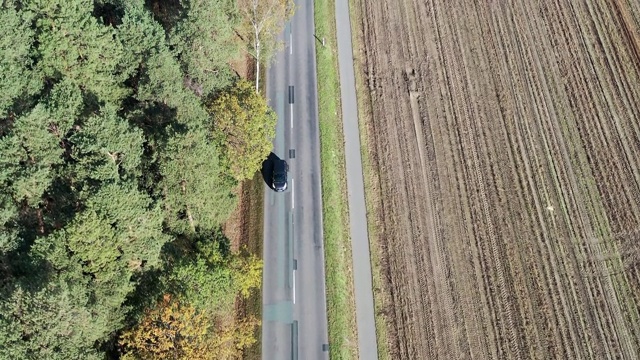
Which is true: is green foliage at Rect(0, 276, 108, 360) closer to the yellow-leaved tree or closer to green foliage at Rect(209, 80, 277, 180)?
the yellow-leaved tree

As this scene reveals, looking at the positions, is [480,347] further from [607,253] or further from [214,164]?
[214,164]

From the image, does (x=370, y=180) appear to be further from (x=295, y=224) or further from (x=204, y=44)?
(x=204, y=44)

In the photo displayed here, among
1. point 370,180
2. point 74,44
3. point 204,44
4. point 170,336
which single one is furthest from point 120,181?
point 370,180

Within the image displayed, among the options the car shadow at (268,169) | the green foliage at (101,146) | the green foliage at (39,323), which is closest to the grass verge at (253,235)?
the car shadow at (268,169)

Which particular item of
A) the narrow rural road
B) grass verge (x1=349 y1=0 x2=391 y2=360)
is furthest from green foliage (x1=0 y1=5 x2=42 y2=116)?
grass verge (x1=349 y1=0 x2=391 y2=360)

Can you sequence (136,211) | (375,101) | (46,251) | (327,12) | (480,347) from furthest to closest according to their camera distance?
(327,12) < (375,101) < (480,347) < (136,211) < (46,251)

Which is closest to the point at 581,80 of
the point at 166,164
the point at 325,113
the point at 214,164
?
the point at 325,113

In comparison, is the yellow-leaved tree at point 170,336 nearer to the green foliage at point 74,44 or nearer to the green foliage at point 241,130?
the green foliage at point 241,130

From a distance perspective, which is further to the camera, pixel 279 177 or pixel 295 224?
pixel 279 177
